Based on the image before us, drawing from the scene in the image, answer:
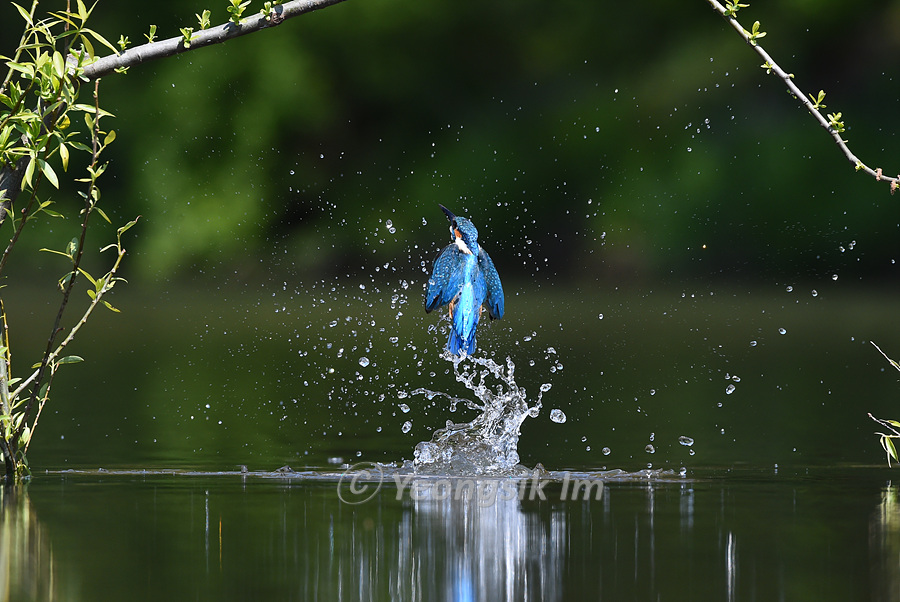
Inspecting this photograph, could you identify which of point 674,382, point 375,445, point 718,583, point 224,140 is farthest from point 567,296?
point 718,583

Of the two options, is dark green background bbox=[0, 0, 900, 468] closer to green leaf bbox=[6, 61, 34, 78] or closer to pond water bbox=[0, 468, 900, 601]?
pond water bbox=[0, 468, 900, 601]

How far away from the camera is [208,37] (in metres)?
4.13

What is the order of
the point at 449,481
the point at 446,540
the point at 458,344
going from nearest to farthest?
the point at 446,540 < the point at 449,481 < the point at 458,344

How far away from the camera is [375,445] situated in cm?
574

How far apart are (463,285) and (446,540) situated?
1621 mm

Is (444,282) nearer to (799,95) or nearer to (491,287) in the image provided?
(491,287)

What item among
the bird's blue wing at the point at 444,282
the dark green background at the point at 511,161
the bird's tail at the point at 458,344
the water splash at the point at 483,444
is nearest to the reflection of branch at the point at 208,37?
the bird's blue wing at the point at 444,282

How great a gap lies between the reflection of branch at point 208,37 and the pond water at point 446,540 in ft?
4.61

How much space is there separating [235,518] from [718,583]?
1.53 metres

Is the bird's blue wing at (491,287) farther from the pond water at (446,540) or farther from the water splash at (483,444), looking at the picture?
the pond water at (446,540)

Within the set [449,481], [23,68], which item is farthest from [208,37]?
[449,481]

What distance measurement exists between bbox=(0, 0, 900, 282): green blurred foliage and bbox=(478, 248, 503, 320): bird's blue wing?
43.4ft

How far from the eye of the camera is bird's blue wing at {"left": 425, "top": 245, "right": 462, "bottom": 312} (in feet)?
16.7

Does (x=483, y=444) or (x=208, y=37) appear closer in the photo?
(x=208, y=37)
